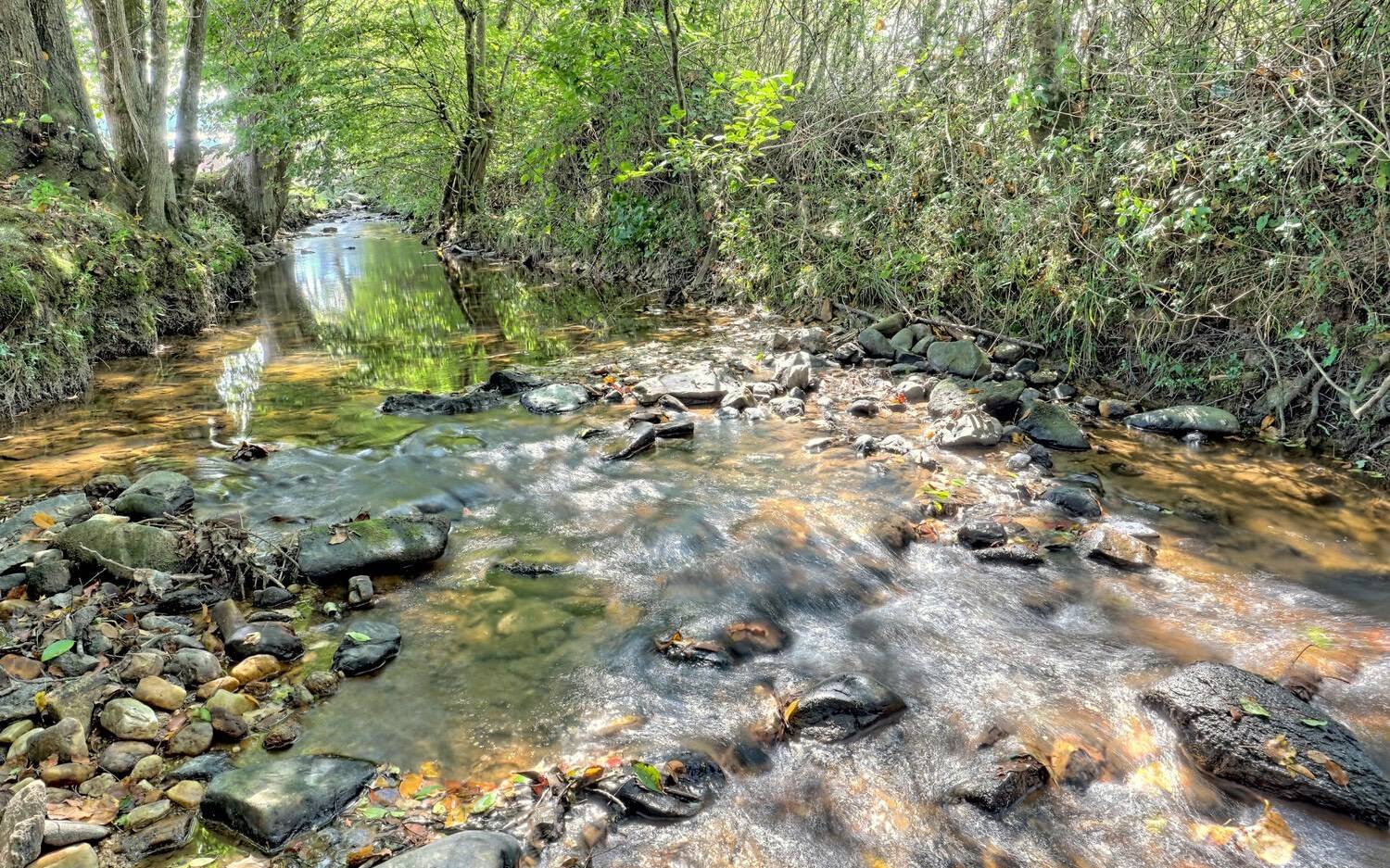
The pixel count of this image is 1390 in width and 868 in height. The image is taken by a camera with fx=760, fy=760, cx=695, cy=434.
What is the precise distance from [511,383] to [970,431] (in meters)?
4.33

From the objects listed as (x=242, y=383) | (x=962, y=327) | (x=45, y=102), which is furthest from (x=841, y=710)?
(x=45, y=102)

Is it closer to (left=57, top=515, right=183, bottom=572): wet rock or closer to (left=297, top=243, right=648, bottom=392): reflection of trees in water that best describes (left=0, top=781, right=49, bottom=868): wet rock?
Answer: (left=57, top=515, right=183, bottom=572): wet rock

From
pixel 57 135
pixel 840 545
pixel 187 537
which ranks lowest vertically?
pixel 840 545

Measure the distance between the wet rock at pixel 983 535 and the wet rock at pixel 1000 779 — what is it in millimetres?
1711

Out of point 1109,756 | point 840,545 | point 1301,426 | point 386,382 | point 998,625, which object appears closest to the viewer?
point 1109,756

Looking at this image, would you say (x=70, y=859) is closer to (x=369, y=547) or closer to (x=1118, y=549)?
(x=369, y=547)

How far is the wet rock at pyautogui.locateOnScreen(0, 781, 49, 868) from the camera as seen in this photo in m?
2.09

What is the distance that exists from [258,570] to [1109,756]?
3854 millimetres

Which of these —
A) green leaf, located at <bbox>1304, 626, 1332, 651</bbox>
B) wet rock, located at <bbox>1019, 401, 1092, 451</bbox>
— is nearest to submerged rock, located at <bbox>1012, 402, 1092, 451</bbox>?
wet rock, located at <bbox>1019, 401, 1092, 451</bbox>

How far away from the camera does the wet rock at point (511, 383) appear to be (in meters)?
7.51

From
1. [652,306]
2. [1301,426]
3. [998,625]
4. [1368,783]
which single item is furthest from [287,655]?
[652,306]

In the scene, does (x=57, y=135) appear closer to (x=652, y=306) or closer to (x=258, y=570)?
(x=652, y=306)

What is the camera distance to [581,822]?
2.49 meters

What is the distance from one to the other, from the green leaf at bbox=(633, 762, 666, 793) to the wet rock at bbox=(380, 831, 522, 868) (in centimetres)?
46
